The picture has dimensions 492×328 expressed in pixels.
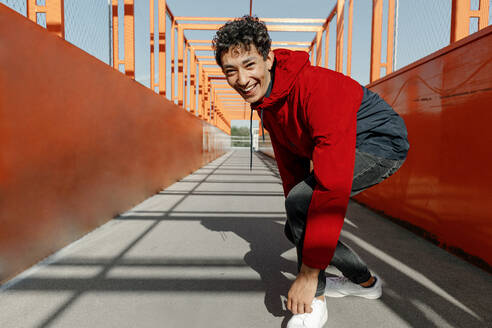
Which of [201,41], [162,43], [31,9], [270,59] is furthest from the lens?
[201,41]

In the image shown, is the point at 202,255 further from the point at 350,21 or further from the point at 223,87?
the point at 223,87

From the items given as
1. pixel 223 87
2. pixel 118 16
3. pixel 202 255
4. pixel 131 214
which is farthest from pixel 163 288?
pixel 223 87

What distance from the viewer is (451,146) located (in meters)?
2.45

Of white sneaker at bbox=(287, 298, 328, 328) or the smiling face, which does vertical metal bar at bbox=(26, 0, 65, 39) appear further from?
white sneaker at bbox=(287, 298, 328, 328)

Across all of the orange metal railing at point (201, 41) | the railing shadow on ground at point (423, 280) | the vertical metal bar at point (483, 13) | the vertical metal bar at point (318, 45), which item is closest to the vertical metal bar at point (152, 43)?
the orange metal railing at point (201, 41)

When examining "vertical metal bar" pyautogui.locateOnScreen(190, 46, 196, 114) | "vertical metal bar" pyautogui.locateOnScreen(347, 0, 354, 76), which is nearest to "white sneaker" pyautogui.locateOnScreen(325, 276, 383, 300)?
"vertical metal bar" pyautogui.locateOnScreen(347, 0, 354, 76)

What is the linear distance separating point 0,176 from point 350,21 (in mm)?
6813

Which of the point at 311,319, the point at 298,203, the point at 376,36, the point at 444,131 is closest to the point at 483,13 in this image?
the point at 444,131

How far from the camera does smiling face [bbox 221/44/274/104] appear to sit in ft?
4.40

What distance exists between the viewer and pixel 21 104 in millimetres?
1975

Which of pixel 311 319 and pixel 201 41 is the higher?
pixel 201 41

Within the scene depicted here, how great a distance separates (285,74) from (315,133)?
0.33 m

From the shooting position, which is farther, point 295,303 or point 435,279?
point 435,279

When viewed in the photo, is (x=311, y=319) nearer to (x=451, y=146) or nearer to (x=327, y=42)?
(x=451, y=146)
